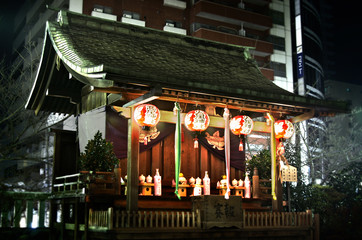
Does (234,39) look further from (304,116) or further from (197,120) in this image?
(197,120)

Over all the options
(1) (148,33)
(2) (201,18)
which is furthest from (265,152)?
(2) (201,18)

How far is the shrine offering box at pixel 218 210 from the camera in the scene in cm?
1169

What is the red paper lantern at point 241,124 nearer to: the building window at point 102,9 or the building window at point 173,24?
the building window at point 102,9

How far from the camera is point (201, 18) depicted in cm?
4550

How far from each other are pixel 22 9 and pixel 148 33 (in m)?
42.0

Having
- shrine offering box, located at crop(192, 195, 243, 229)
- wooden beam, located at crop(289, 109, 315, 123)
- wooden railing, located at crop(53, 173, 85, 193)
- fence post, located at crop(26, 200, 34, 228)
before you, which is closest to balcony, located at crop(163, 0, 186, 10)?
wooden railing, located at crop(53, 173, 85, 193)

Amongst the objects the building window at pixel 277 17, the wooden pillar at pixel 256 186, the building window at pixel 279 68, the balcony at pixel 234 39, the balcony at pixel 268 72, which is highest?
the building window at pixel 277 17

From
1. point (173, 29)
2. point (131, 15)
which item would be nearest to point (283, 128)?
point (131, 15)

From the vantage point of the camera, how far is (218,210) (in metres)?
11.9

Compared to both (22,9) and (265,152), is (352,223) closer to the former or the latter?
(265,152)

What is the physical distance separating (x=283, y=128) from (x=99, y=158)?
6.27 metres

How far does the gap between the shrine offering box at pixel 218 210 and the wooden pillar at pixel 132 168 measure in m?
1.84

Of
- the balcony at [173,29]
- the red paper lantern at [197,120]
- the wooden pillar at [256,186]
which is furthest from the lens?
the balcony at [173,29]

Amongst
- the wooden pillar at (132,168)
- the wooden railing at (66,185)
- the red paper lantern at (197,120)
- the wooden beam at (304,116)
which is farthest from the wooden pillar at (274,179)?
the wooden railing at (66,185)
